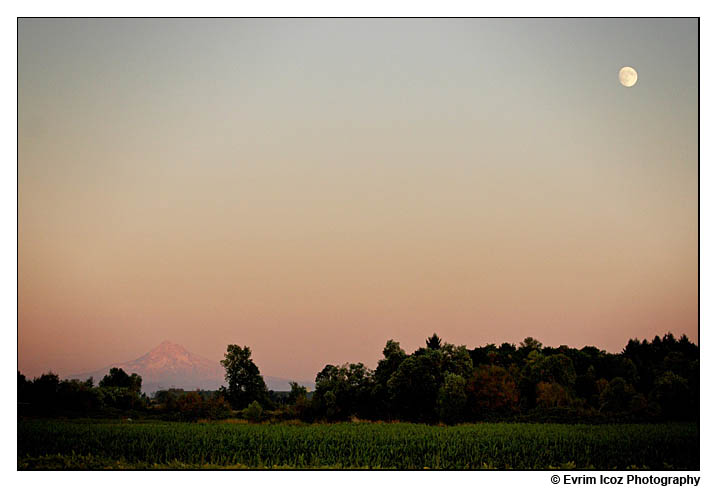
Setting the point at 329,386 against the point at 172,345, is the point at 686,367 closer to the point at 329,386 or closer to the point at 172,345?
the point at 329,386

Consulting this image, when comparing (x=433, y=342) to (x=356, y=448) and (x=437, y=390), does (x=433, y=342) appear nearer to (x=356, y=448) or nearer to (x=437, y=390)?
(x=437, y=390)

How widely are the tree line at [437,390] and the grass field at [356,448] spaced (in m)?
0.84

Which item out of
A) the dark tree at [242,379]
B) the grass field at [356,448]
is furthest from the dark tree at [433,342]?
the dark tree at [242,379]

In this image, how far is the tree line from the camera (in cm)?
1238

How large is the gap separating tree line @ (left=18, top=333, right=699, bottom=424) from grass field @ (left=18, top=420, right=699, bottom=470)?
2.77 feet

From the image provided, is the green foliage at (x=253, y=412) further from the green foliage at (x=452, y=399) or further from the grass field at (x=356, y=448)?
the green foliage at (x=452, y=399)

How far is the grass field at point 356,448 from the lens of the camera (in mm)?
10617

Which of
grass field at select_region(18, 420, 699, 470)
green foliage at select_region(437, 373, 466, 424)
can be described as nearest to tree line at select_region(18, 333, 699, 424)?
green foliage at select_region(437, 373, 466, 424)

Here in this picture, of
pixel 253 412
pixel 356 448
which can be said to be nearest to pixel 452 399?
pixel 356 448

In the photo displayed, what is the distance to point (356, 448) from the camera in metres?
10.9

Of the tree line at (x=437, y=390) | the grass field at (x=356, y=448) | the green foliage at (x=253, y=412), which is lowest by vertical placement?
the grass field at (x=356, y=448)
